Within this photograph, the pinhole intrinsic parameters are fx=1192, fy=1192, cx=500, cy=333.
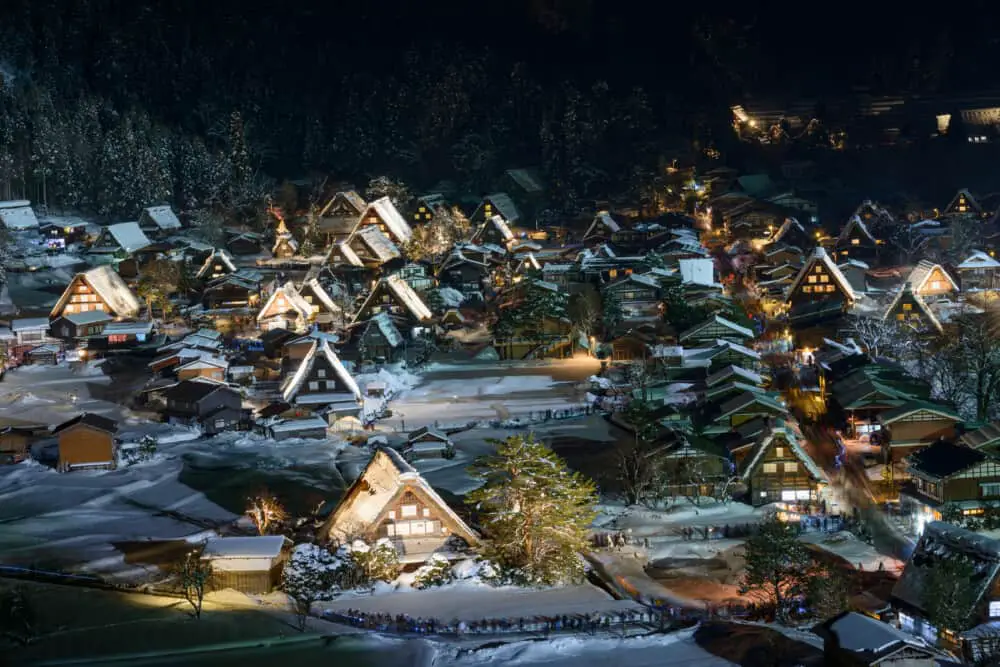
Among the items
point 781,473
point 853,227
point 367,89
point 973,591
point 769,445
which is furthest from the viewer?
point 367,89

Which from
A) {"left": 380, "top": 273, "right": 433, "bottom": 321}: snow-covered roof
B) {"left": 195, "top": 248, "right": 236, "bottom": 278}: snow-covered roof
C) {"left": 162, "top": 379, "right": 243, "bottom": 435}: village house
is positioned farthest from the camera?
{"left": 195, "top": 248, "right": 236, "bottom": 278}: snow-covered roof

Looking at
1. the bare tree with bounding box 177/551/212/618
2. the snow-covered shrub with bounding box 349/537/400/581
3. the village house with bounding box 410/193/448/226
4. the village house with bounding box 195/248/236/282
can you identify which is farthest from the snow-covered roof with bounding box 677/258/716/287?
the bare tree with bounding box 177/551/212/618

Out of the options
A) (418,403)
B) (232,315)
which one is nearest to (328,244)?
(232,315)

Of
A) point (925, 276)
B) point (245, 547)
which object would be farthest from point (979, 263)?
point (245, 547)

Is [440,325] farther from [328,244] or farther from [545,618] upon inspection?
[545,618]

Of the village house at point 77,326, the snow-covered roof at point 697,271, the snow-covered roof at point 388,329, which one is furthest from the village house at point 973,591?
the village house at point 77,326

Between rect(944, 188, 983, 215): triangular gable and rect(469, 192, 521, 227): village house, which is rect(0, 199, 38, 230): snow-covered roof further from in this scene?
rect(944, 188, 983, 215): triangular gable

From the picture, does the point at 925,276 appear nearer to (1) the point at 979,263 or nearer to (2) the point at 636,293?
(1) the point at 979,263
